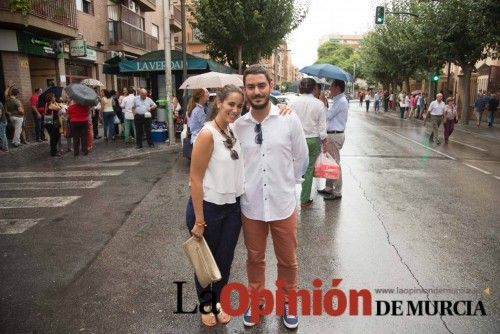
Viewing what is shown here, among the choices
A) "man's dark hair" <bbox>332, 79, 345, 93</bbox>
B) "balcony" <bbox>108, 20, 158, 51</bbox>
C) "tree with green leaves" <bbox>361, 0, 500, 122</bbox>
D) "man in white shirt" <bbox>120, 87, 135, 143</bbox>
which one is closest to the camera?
"man's dark hair" <bbox>332, 79, 345, 93</bbox>

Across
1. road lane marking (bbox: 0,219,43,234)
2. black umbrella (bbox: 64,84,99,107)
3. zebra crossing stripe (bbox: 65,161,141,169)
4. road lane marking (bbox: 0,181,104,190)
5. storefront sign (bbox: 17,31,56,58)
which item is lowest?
road lane marking (bbox: 0,219,43,234)

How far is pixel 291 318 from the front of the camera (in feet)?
10.4

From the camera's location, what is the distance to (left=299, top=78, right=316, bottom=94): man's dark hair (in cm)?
582

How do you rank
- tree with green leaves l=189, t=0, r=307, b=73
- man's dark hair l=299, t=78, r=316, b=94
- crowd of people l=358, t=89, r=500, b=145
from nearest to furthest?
man's dark hair l=299, t=78, r=316, b=94 < crowd of people l=358, t=89, r=500, b=145 < tree with green leaves l=189, t=0, r=307, b=73

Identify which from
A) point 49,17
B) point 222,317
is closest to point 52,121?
point 49,17

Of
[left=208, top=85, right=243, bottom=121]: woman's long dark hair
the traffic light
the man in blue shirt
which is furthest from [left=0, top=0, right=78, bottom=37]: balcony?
the traffic light

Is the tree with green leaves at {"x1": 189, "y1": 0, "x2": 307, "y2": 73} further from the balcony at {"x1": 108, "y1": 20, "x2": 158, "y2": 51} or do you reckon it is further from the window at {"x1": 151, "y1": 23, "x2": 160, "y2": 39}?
the window at {"x1": 151, "y1": 23, "x2": 160, "y2": 39}

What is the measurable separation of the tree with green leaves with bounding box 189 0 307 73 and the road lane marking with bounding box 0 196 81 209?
18.0m

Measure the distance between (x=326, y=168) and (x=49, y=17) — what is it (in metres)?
13.7

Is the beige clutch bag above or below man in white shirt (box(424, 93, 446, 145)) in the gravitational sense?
below

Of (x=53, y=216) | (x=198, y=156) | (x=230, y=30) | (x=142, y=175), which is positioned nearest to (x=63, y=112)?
(x=142, y=175)

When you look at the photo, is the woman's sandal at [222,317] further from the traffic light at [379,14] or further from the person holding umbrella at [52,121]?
the traffic light at [379,14]

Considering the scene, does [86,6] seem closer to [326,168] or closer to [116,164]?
[116,164]

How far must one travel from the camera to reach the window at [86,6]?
1919 centimetres
